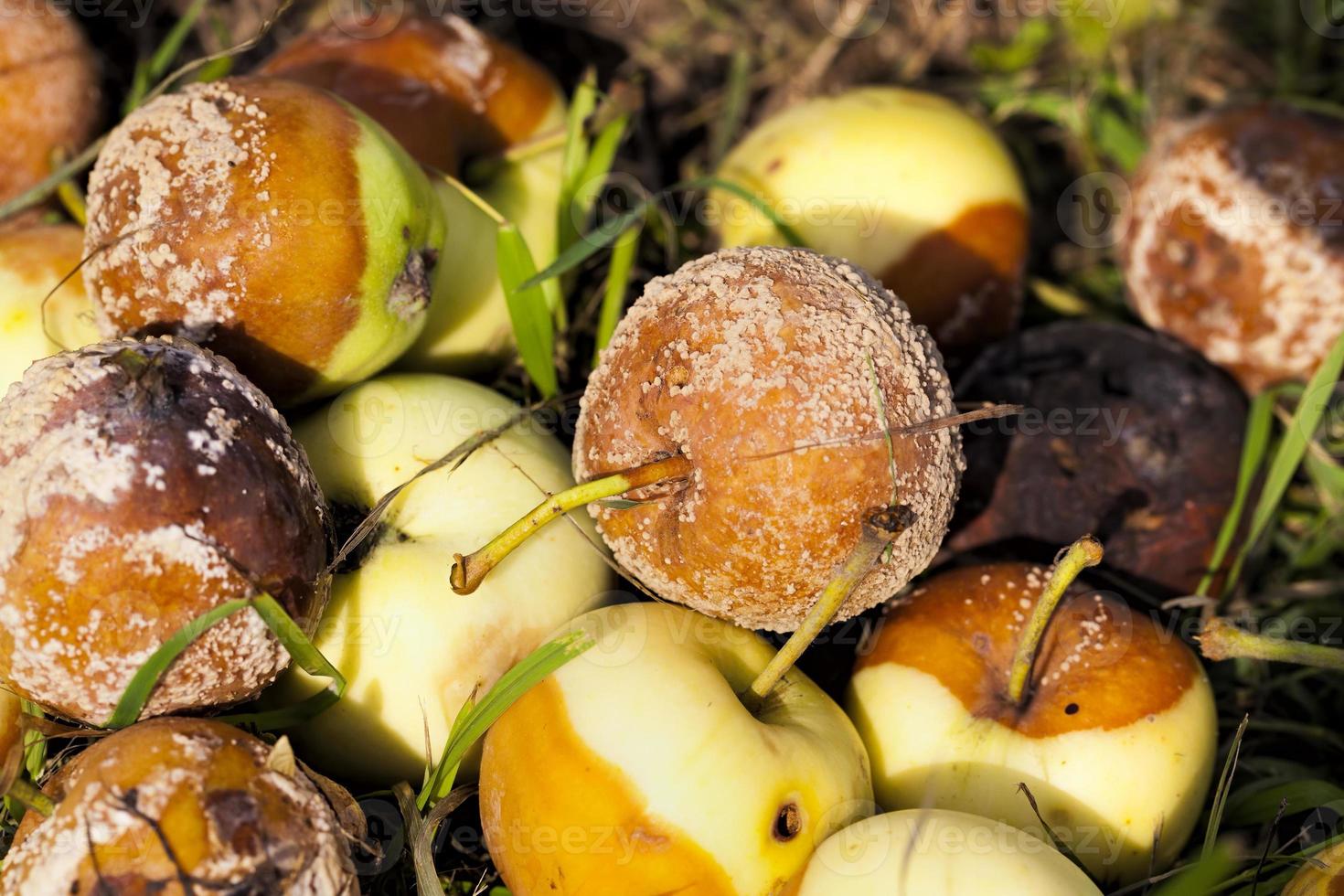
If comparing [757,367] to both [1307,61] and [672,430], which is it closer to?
[672,430]

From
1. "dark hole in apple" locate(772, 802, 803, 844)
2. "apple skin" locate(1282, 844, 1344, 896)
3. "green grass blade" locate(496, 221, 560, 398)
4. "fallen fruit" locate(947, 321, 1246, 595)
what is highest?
"green grass blade" locate(496, 221, 560, 398)

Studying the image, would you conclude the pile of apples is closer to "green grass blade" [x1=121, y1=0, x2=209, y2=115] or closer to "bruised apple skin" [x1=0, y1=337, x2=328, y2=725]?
"bruised apple skin" [x1=0, y1=337, x2=328, y2=725]

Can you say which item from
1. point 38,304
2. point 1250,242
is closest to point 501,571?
point 38,304

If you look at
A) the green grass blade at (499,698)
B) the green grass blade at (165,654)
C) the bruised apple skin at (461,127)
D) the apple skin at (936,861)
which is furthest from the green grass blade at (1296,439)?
the green grass blade at (165,654)

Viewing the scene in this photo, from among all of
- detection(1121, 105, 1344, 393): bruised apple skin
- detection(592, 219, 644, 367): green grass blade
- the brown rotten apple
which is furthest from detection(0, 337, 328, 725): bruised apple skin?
detection(1121, 105, 1344, 393): bruised apple skin

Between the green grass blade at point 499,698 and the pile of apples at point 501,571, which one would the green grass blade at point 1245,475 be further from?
the green grass blade at point 499,698

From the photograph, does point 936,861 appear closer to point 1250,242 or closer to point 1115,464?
point 1115,464

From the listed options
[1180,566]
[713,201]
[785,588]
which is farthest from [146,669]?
[1180,566]
